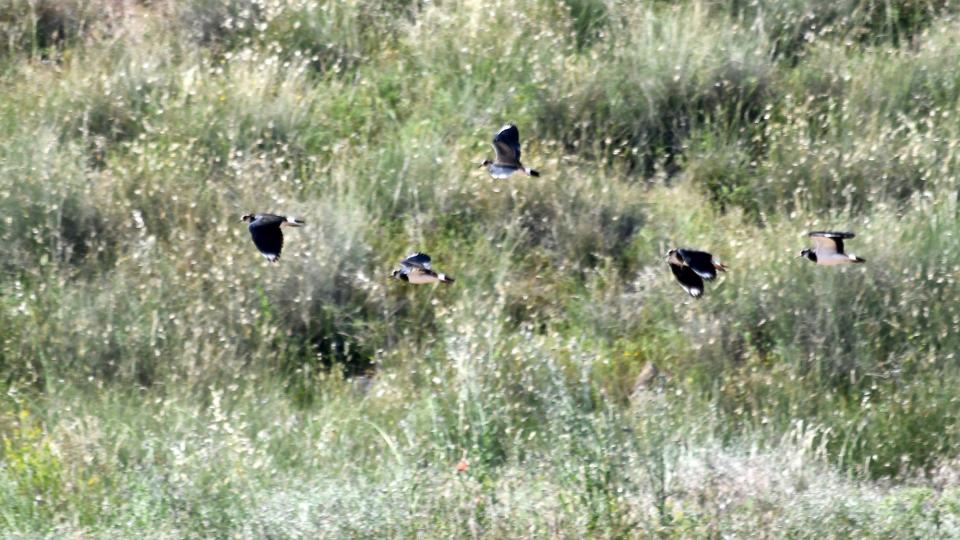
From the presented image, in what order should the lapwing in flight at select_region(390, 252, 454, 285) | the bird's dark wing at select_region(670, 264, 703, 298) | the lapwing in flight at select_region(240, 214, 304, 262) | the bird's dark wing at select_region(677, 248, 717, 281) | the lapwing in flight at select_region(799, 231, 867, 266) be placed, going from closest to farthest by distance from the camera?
the bird's dark wing at select_region(677, 248, 717, 281) → the lapwing in flight at select_region(240, 214, 304, 262) → the bird's dark wing at select_region(670, 264, 703, 298) → the lapwing in flight at select_region(390, 252, 454, 285) → the lapwing in flight at select_region(799, 231, 867, 266)

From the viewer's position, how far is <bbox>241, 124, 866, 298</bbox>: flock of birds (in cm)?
603

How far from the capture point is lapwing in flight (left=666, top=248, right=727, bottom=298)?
5.97 metres

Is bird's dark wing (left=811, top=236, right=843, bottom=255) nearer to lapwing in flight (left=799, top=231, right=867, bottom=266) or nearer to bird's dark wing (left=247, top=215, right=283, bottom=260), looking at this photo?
lapwing in flight (left=799, top=231, right=867, bottom=266)

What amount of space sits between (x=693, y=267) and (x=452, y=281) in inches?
39.1

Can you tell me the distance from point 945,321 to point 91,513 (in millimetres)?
4339

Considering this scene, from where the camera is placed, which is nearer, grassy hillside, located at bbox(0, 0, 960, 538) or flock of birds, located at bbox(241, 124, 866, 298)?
flock of birds, located at bbox(241, 124, 866, 298)

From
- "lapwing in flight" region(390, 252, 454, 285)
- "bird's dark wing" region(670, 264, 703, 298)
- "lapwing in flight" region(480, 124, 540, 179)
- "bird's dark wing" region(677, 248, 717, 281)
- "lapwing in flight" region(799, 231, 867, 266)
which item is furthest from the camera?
"lapwing in flight" region(480, 124, 540, 179)

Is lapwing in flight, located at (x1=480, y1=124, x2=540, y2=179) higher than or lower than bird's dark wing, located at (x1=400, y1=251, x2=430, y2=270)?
higher

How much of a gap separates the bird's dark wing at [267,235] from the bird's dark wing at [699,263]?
157 centimetres

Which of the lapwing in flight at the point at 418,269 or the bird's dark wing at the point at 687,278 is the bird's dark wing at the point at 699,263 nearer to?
the bird's dark wing at the point at 687,278

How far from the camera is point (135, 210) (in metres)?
8.96

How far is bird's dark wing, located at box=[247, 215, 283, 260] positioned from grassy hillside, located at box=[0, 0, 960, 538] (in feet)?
3.53

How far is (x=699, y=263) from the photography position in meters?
6.00

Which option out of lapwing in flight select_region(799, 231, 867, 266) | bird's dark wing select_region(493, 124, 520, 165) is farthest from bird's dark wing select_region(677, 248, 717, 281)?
A: bird's dark wing select_region(493, 124, 520, 165)
